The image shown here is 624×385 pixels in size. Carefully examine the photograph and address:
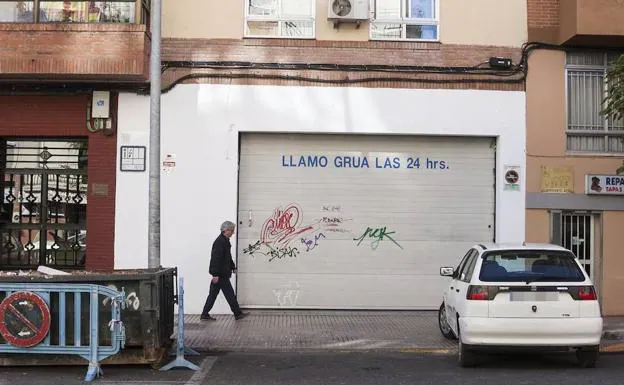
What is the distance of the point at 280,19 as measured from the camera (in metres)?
12.4

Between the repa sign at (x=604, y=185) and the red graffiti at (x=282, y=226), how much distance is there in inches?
204

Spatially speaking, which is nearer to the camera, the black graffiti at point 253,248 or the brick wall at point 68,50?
the brick wall at point 68,50

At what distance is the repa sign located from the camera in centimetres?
1210

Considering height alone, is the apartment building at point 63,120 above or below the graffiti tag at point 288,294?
above

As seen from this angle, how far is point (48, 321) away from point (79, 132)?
5.40 metres

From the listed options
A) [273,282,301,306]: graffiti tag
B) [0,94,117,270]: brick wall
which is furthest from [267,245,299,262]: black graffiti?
[0,94,117,270]: brick wall

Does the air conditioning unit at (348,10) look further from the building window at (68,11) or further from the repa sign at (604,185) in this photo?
the repa sign at (604,185)

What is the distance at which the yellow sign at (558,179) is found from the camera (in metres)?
12.2

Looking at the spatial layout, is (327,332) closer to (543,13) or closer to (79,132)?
(79,132)

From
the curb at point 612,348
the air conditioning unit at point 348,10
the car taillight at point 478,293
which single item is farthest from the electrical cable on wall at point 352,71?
the car taillight at point 478,293

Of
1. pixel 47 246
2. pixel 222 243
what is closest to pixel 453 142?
pixel 222 243

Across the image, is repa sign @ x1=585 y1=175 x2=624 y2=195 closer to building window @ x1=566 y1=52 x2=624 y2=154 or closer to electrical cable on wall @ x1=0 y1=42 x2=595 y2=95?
building window @ x1=566 y1=52 x2=624 y2=154

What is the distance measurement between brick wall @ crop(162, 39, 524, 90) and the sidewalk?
4232 mm

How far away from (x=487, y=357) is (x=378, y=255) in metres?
4.00
